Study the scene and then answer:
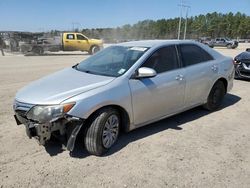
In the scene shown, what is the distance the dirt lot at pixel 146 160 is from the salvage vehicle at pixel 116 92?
28 centimetres

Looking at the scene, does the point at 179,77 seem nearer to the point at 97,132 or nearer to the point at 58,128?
the point at 97,132

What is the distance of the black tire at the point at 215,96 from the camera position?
567 cm

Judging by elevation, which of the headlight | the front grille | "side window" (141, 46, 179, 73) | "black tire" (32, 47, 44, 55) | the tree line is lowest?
"black tire" (32, 47, 44, 55)

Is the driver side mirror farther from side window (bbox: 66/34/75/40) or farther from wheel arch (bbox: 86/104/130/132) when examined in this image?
side window (bbox: 66/34/75/40)

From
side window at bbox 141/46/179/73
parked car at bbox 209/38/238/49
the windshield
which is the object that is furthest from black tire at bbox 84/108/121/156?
parked car at bbox 209/38/238/49

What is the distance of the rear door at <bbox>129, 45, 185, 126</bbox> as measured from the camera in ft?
13.3

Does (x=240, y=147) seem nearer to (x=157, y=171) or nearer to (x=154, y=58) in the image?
(x=157, y=171)

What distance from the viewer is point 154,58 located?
14.4 feet

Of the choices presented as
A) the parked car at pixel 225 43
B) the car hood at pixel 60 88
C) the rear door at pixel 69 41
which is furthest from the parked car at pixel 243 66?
the parked car at pixel 225 43

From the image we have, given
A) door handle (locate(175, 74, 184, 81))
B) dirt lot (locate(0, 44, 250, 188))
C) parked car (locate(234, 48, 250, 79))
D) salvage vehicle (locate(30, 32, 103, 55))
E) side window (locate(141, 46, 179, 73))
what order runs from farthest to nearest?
salvage vehicle (locate(30, 32, 103, 55)), parked car (locate(234, 48, 250, 79)), door handle (locate(175, 74, 184, 81)), side window (locate(141, 46, 179, 73)), dirt lot (locate(0, 44, 250, 188))

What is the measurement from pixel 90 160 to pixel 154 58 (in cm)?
190

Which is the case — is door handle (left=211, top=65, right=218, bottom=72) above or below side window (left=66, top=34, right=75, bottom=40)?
below

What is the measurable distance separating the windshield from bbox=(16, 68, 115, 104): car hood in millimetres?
208

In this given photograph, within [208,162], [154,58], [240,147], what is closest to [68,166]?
[208,162]
